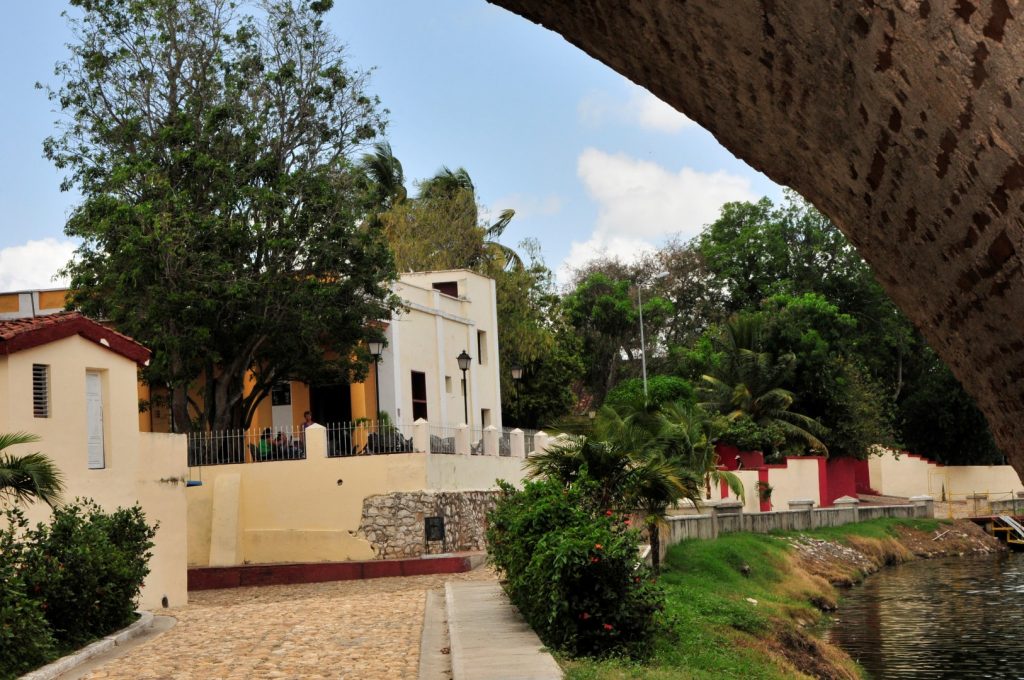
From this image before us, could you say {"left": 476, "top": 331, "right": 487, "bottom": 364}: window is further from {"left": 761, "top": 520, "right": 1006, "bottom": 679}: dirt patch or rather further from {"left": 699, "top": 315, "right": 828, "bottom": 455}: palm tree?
{"left": 761, "top": 520, "right": 1006, "bottom": 679}: dirt patch

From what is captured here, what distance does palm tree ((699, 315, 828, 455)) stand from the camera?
1678 inches

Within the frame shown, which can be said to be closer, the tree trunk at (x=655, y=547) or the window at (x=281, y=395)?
the tree trunk at (x=655, y=547)

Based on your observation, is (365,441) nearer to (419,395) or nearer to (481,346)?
(419,395)

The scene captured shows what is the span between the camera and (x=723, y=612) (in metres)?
18.7

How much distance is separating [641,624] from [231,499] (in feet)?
48.2

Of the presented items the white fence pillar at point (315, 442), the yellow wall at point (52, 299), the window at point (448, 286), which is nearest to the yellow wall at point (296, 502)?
the white fence pillar at point (315, 442)

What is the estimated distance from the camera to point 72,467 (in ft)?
55.8

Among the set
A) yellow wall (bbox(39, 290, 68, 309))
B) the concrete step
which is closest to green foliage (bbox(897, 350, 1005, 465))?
yellow wall (bbox(39, 290, 68, 309))

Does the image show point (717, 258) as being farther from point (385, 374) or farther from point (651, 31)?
point (651, 31)

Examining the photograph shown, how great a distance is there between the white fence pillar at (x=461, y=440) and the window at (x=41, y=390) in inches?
462

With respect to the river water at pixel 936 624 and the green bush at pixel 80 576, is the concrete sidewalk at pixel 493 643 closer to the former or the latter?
the green bush at pixel 80 576

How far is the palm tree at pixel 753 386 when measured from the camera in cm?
4262

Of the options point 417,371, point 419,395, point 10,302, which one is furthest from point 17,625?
point 419,395

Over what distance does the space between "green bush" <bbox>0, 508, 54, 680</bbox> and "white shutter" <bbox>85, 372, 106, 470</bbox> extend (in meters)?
5.68
